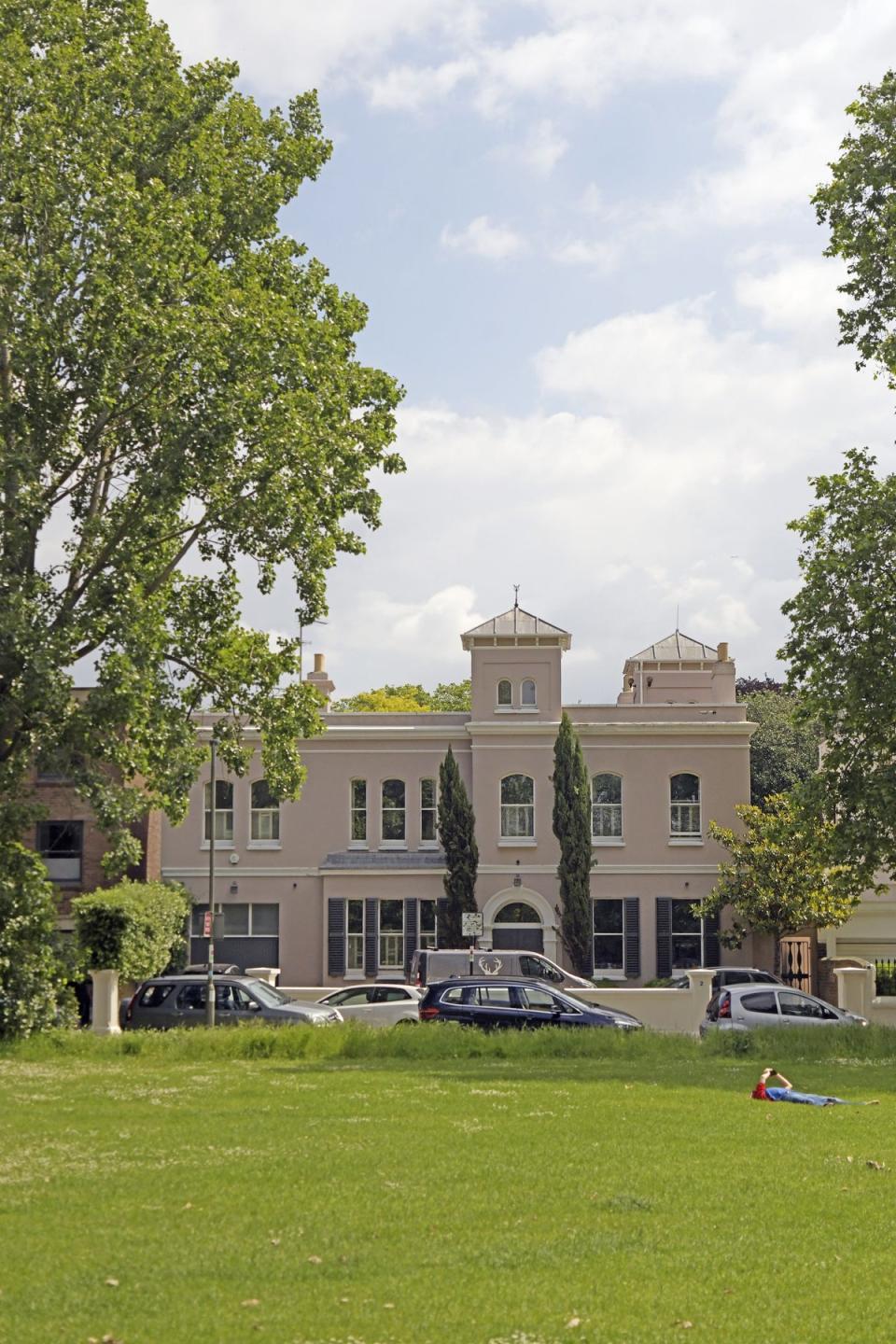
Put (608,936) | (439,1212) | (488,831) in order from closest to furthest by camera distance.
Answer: (439,1212) → (608,936) → (488,831)

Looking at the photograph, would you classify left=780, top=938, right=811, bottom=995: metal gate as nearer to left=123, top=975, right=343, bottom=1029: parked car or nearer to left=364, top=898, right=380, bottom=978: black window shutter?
left=364, top=898, right=380, bottom=978: black window shutter

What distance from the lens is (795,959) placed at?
4738cm

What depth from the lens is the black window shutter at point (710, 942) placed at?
48812 mm

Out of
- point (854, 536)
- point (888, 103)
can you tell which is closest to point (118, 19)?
point (888, 103)

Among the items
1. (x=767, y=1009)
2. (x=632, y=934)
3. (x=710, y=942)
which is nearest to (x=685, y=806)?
(x=710, y=942)

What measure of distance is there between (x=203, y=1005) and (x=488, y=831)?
21.3 m

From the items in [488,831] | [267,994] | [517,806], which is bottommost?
[267,994]

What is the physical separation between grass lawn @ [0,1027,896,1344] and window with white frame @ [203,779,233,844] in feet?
101

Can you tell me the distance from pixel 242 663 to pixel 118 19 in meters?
11.8

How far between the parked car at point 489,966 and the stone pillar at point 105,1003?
1193cm

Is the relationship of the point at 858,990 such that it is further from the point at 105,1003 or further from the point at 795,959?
the point at 105,1003

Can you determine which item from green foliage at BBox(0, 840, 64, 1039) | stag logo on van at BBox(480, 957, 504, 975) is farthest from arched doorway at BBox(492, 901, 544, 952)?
green foliage at BBox(0, 840, 64, 1039)

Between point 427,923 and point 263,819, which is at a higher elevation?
point 263,819

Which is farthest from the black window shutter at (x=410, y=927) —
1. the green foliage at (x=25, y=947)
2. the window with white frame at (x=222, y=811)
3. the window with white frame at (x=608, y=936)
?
the green foliage at (x=25, y=947)
